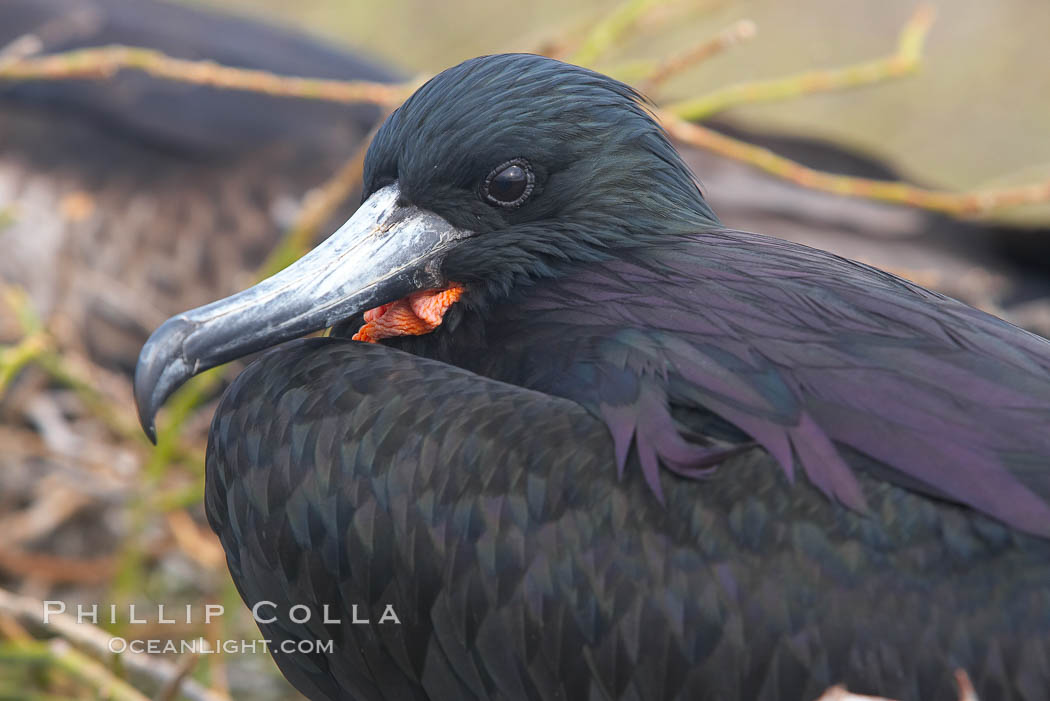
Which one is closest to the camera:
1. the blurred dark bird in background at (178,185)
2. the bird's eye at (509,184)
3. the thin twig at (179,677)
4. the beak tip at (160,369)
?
the beak tip at (160,369)


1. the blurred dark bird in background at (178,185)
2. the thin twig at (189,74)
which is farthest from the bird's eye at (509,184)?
the blurred dark bird in background at (178,185)

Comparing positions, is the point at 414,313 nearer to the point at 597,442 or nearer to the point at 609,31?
the point at 597,442

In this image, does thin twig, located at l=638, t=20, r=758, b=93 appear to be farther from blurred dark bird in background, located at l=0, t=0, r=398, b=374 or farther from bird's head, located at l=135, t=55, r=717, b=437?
blurred dark bird in background, located at l=0, t=0, r=398, b=374

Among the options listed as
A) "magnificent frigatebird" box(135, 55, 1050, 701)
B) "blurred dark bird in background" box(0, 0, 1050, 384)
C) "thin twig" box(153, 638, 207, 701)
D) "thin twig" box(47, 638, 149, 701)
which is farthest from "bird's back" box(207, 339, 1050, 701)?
"blurred dark bird in background" box(0, 0, 1050, 384)

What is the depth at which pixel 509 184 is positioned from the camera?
6.21 ft

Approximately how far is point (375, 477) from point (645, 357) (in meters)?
0.35

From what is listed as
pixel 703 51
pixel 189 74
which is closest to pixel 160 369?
pixel 189 74

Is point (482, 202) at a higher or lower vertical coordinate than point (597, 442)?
higher

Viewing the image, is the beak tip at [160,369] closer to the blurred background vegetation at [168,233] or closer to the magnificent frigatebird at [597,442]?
the magnificent frigatebird at [597,442]

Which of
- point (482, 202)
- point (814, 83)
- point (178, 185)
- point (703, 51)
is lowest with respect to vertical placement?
point (482, 202)

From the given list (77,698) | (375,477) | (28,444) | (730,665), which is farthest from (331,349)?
(28,444)

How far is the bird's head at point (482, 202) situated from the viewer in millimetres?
1870

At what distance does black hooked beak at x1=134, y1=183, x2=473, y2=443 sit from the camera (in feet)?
5.89

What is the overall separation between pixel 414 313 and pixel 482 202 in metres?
0.18
